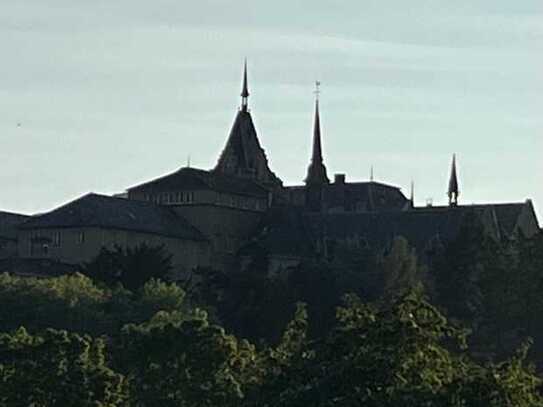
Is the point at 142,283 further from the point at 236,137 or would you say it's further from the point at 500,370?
the point at 500,370

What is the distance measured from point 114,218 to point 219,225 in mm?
8859

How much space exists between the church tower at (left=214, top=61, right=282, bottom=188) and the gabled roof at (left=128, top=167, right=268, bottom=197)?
57.9 feet

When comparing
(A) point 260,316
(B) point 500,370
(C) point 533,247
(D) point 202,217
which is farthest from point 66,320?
(B) point 500,370

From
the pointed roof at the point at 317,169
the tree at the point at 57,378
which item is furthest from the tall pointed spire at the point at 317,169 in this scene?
the tree at the point at 57,378

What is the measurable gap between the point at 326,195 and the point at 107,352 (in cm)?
10495

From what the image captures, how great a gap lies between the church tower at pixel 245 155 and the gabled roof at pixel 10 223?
66.0 ft

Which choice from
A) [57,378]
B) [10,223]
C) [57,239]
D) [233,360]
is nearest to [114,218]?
[57,239]

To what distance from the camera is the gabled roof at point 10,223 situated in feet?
561

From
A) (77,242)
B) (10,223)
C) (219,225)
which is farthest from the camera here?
(10,223)

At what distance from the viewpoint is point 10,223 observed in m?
175

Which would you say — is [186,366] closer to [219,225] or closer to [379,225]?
[219,225]

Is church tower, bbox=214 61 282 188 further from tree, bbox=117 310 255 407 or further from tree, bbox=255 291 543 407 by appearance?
tree, bbox=255 291 543 407

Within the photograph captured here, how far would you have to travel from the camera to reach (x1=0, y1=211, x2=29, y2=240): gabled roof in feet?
561

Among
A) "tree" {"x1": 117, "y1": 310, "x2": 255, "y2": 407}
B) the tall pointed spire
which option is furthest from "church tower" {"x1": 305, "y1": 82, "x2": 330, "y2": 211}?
"tree" {"x1": 117, "y1": 310, "x2": 255, "y2": 407}
